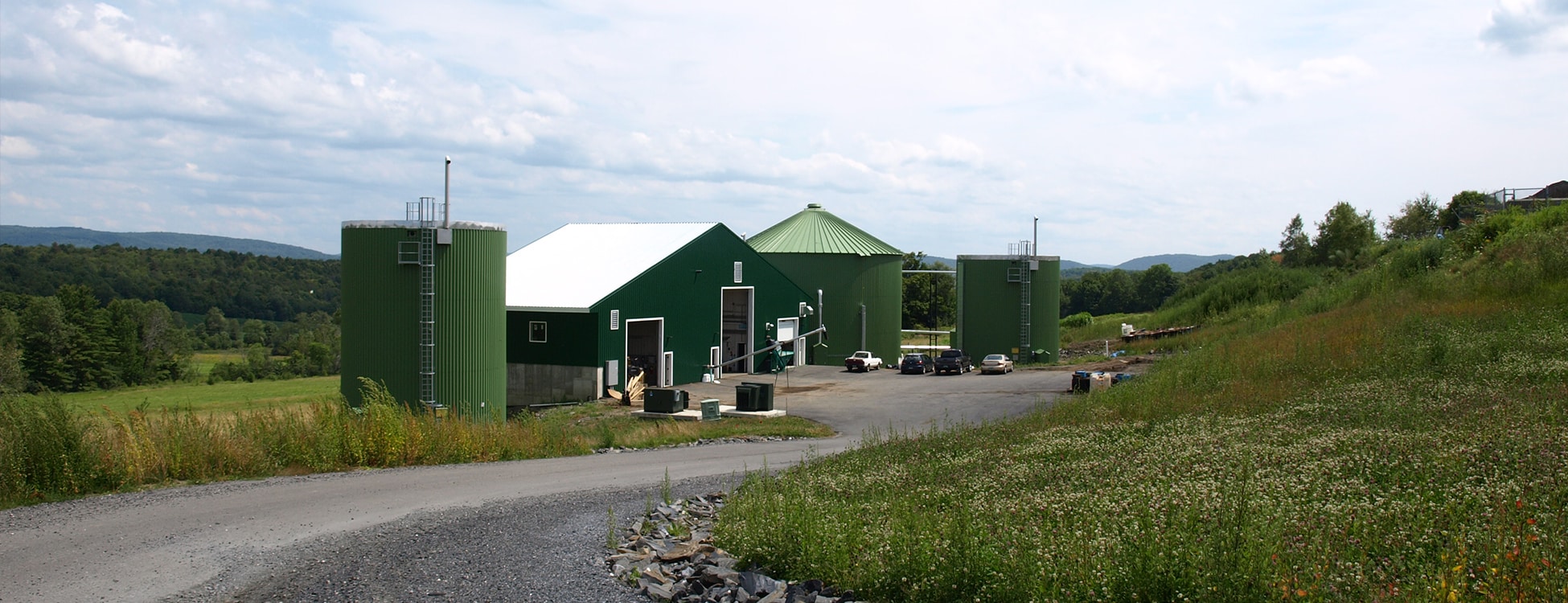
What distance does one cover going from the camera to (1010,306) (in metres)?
49.6

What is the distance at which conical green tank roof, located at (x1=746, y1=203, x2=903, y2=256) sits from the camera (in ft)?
177

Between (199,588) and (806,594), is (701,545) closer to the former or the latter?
(806,594)

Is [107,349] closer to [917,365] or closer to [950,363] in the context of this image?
[917,365]

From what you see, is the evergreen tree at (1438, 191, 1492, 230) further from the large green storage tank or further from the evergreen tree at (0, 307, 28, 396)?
the evergreen tree at (0, 307, 28, 396)

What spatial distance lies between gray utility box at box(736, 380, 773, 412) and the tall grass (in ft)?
28.8

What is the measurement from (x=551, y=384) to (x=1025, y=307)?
2423 cm

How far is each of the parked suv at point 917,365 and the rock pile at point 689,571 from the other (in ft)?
108

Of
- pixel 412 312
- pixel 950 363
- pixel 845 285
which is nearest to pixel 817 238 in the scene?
pixel 845 285

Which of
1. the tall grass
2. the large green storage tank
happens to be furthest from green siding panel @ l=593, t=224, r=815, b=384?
the tall grass

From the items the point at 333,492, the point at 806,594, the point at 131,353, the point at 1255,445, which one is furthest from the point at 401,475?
the point at 131,353

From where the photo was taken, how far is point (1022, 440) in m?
15.1

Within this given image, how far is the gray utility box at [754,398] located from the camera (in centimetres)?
2959

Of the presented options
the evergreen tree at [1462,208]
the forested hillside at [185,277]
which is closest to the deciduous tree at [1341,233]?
the evergreen tree at [1462,208]

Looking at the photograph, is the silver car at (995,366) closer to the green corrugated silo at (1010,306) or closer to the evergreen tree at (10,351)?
the green corrugated silo at (1010,306)
